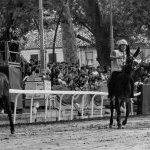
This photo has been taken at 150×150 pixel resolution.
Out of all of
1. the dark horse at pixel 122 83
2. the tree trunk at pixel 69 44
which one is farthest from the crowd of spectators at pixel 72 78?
the tree trunk at pixel 69 44

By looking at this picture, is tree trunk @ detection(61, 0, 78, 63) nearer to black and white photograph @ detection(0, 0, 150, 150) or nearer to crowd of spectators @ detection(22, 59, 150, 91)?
black and white photograph @ detection(0, 0, 150, 150)

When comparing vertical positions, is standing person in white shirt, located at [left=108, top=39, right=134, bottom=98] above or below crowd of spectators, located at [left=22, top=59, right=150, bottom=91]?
above

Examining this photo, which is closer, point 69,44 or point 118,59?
point 118,59

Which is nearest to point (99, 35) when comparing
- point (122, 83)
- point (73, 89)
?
point (73, 89)

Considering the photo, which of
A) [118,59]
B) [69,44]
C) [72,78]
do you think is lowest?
[72,78]

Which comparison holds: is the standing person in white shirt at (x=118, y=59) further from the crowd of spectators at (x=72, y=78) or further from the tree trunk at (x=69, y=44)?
the tree trunk at (x=69, y=44)

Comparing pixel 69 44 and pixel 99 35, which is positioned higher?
pixel 99 35

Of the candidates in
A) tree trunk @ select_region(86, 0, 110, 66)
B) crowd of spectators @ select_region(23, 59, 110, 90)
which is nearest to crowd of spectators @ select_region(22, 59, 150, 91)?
crowd of spectators @ select_region(23, 59, 110, 90)

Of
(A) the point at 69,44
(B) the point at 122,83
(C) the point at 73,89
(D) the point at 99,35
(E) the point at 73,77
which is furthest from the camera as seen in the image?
(A) the point at 69,44

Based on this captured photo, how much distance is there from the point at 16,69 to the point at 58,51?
6294 cm

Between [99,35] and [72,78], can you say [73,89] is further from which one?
[99,35]

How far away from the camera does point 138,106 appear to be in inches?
1090

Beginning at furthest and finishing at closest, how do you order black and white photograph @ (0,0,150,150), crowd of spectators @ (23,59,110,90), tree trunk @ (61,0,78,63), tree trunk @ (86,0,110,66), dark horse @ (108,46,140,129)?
tree trunk @ (61,0,78,63) → tree trunk @ (86,0,110,66) → crowd of spectators @ (23,59,110,90) → dark horse @ (108,46,140,129) → black and white photograph @ (0,0,150,150)

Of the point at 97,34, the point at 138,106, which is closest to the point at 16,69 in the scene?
the point at 138,106
